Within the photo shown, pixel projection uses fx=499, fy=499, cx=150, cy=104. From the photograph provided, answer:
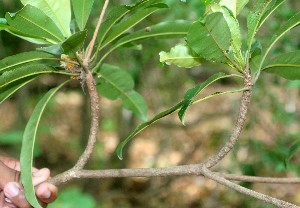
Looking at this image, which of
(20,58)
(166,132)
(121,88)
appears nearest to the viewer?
(20,58)

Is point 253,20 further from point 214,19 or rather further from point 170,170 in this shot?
point 170,170

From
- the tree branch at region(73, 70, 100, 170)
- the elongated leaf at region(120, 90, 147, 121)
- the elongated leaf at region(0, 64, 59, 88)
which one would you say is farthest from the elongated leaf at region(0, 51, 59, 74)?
the elongated leaf at region(120, 90, 147, 121)

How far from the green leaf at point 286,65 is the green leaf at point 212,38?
182mm

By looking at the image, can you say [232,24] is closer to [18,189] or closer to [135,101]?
[135,101]

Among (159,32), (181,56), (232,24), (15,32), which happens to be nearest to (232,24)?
(232,24)

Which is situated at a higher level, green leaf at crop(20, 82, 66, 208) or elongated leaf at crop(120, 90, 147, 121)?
elongated leaf at crop(120, 90, 147, 121)

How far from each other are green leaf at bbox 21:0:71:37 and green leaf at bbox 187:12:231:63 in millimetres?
443

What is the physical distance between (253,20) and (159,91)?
3.74 m

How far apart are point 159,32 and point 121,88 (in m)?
0.29

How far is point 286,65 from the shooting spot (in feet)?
4.56

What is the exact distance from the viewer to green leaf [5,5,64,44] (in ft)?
4.23

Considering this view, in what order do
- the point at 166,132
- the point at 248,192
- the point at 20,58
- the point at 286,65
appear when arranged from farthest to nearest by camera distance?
the point at 166,132 < the point at 20,58 < the point at 286,65 < the point at 248,192

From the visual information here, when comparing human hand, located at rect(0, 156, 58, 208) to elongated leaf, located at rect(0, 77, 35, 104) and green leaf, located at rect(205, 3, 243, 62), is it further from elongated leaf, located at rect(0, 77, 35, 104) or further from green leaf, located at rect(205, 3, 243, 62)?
green leaf, located at rect(205, 3, 243, 62)

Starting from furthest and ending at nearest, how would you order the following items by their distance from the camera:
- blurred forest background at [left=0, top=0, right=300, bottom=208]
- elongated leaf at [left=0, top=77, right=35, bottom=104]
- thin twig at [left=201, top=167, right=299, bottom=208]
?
blurred forest background at [left=0, top=0, right=300, bottom=208]
elongated leaf at [left=0, top=77, right=35, bottom=104]
thin twig at [left=201, top=167, right=299, bottom=208]
